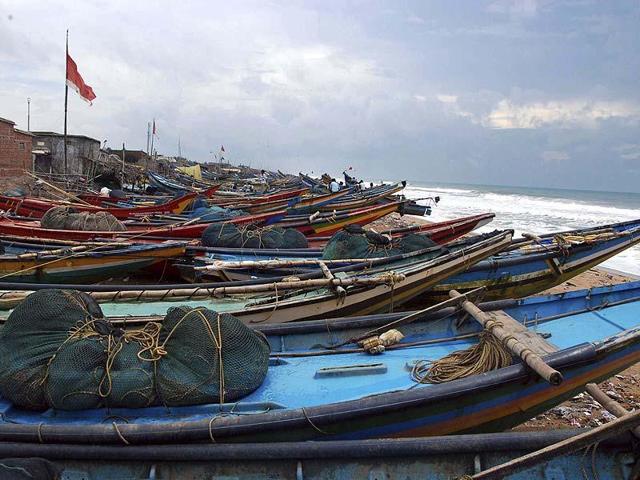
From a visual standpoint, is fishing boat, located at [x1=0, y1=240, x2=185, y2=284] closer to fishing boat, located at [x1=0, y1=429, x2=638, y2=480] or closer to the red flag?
fishing boat, located at [x1=0, y1=429, x2=638, y2=480]

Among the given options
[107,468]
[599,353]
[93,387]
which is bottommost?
[107,468]

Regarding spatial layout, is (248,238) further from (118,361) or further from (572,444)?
(572,444)

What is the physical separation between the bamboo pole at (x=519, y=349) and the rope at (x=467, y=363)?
7 centimetres

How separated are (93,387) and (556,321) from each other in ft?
14.2

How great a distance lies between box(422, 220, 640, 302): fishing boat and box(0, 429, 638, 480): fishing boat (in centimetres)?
451

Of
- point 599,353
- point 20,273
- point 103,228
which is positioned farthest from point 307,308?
point 103,228

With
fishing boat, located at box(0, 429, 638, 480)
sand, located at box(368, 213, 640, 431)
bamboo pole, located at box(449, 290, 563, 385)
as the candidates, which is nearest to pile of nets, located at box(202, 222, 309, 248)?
sand, located at box(368, 213, 640, 431)

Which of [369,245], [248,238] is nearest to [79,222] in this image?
[248,238]

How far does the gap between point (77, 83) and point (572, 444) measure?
70.7ft

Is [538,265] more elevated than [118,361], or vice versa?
[538,265]

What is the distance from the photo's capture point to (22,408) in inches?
147

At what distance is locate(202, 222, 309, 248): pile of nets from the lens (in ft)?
31.6

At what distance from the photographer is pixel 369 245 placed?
312 inches

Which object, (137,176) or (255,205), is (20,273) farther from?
(137,176)
